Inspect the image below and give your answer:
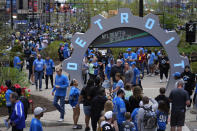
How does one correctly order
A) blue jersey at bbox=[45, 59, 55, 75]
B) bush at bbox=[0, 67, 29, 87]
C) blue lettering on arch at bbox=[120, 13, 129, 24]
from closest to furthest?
1. bush at bbox=[0, 67, 29, 87]
2. blue lettering on arch at bbox=[120, 13, 129, 24]
3. blue jersey at bbox=[45, 59, 55, 75]

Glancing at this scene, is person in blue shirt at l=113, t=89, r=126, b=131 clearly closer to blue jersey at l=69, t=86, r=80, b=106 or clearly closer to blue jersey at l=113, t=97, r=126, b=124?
blue jersey at l=113, t=97, r=126, b=124

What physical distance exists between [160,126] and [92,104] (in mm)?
1673

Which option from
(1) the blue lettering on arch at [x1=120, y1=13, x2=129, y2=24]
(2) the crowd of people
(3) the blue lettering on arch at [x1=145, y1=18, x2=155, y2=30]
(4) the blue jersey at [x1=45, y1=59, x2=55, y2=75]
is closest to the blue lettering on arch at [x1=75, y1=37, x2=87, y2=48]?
(1) the blue lettering on arch at [x1=120, y1=13, x2=129, y2=24]

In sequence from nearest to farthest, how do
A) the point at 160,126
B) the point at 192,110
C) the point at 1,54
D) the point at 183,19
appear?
the point at 160,126 → the point at 192,110 → the point at 1,54 → the point at 183,19

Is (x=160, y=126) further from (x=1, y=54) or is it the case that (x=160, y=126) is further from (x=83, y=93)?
(x=1, y=54)

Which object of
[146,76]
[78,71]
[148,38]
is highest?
[148,38]

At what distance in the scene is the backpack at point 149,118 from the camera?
9.25 m

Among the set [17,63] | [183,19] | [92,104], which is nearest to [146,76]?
[17,63]

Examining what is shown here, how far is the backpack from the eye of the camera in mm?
9250

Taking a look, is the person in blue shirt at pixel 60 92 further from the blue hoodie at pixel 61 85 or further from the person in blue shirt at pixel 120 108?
the person in blue shirt at pixel 120 108

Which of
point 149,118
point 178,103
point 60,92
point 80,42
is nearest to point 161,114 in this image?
point 149,118

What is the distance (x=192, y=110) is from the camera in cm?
1418

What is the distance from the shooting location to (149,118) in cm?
925

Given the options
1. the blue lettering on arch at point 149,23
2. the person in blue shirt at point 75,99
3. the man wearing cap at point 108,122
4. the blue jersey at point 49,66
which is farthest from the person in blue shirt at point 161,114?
the blue jersey at point 49,66
